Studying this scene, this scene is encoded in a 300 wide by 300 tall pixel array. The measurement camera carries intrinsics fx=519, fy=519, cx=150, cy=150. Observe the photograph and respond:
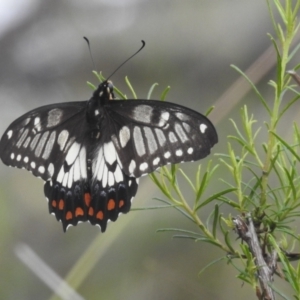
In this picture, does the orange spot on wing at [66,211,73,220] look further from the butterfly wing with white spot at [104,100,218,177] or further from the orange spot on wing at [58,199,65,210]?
the butterfly wing with white spot at [104,100,218,177]

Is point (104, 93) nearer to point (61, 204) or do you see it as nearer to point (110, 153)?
point (110, 153)

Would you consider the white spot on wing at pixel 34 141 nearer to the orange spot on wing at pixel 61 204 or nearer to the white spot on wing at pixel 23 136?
the white spot on wing at pixel 23 136

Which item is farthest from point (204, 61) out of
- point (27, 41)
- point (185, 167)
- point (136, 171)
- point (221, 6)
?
point (136, 171)

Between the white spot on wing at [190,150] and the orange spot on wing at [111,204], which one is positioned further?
the orange spot on wing at [111,204]

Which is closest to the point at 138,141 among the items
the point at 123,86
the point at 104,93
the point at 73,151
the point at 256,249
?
the point at 104,93

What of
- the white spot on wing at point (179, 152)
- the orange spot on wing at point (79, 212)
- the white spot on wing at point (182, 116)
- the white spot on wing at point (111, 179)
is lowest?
the orange spot on wing at point (79, 212)

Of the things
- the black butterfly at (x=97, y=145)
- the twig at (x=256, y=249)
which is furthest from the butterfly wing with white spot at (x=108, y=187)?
the twig at (x=256, y=249)

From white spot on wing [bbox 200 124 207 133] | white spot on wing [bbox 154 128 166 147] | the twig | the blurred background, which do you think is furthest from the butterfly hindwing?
the blurred background
